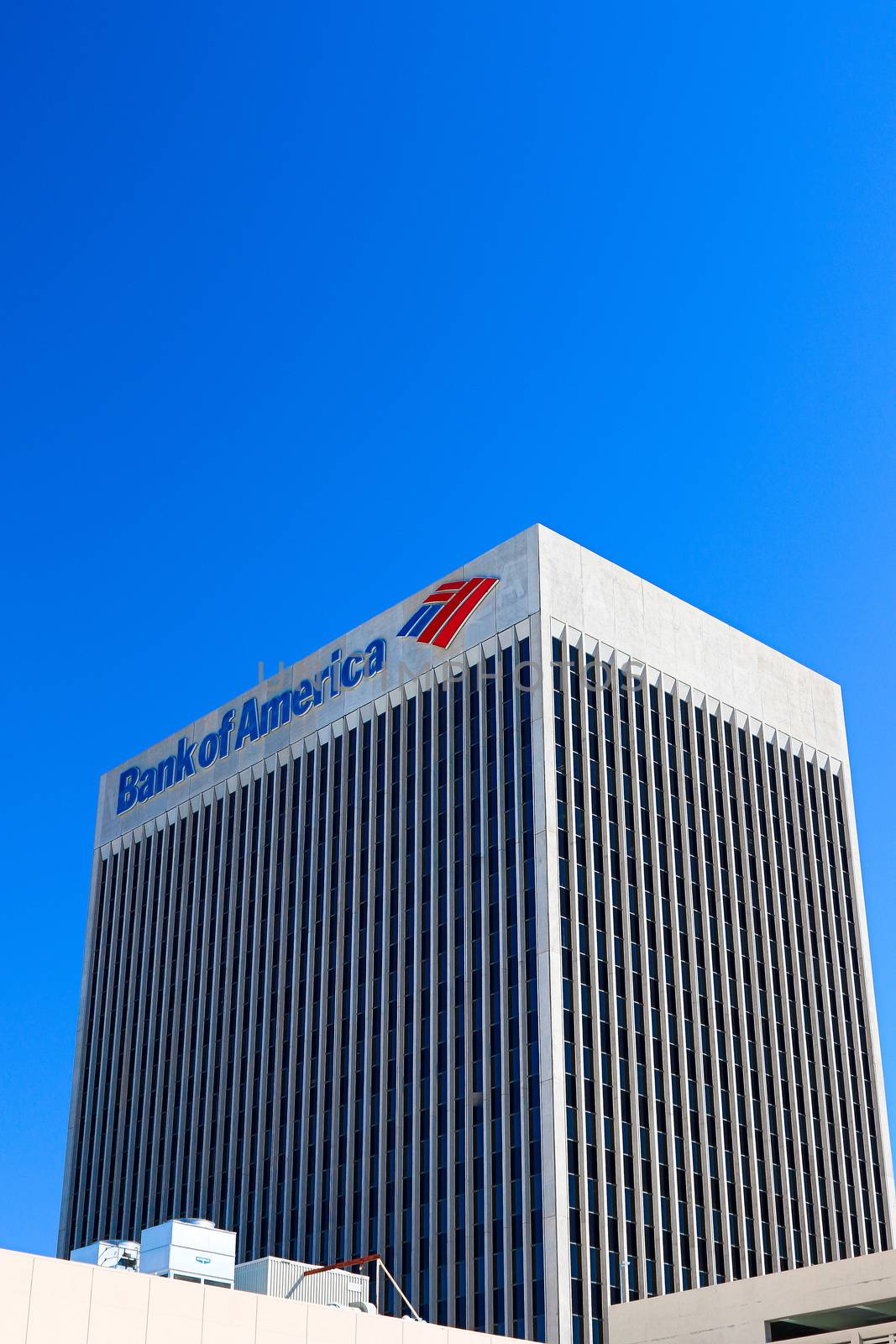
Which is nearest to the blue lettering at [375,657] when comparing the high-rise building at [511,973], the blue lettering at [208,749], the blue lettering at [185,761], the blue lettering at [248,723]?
the high-rise building at [511,973]

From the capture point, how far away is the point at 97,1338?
51.8 meters

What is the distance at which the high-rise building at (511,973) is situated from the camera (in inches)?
3693

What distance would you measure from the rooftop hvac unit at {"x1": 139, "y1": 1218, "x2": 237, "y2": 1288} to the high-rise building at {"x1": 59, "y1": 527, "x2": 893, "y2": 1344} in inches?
878

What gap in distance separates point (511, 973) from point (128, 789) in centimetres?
5131

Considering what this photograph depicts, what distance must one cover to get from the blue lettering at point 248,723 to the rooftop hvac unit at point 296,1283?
56.2 m

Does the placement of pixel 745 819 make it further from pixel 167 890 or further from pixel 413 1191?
pixel 167 890

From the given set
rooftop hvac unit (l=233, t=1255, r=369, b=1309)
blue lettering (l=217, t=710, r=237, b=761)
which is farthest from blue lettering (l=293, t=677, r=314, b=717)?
rooftop hvac unit (l=233, t=1255, r=369, b=1309)

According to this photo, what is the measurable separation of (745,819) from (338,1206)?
36.0 m

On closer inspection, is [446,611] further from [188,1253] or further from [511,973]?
[188,1253]

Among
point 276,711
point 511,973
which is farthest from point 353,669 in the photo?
point 511,973

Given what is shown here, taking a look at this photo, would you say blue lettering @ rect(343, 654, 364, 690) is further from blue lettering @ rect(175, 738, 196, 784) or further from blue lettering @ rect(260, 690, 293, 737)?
blue lettering @ rect(175, 738, 196, 784)

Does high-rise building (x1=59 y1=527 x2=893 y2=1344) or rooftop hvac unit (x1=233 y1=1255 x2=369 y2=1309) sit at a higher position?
high-rise building (x1=59 y1=527 x2=893 y2=1344)

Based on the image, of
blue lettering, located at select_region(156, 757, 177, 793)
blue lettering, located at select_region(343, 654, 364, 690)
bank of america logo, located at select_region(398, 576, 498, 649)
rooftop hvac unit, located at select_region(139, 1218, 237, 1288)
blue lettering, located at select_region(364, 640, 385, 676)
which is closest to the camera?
rooftop hvac unit, located at select_region(139, 1218, 237, 1288)

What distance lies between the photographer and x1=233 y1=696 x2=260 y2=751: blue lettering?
127 meters
